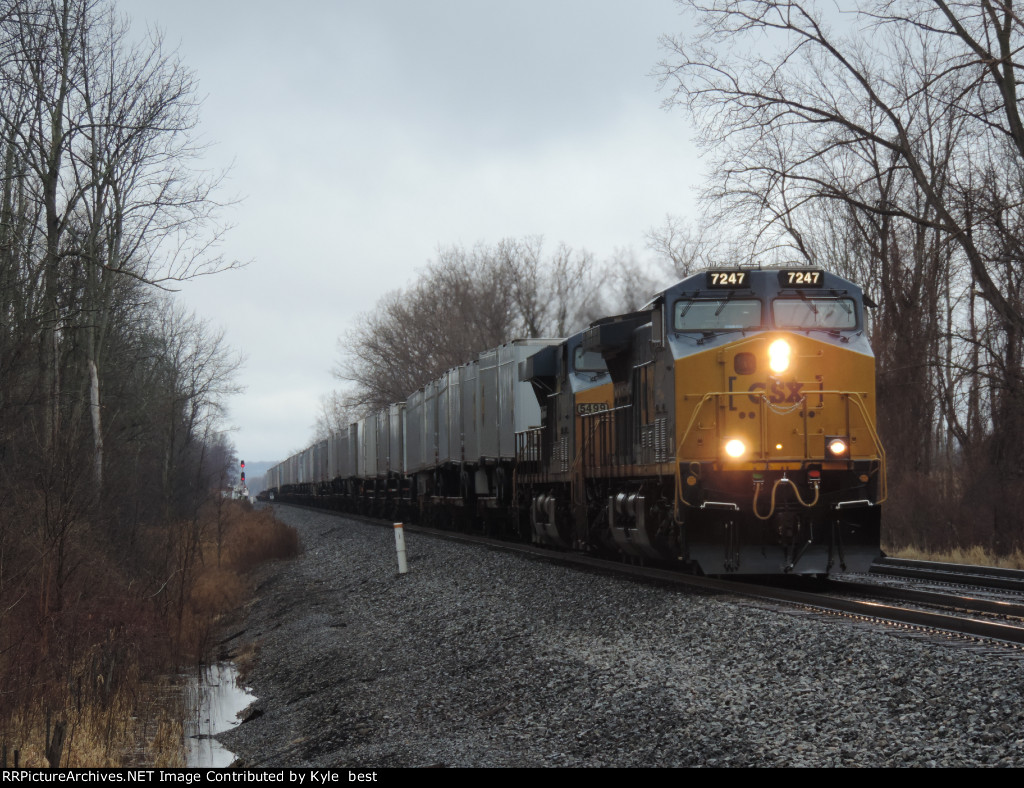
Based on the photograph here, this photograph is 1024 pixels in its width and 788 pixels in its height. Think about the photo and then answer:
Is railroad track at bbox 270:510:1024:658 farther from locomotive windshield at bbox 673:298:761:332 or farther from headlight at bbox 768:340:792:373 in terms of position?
locomotive windshield at bbox 673:298:761:332

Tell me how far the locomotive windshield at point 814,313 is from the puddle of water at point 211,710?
A: 6993 millimetres

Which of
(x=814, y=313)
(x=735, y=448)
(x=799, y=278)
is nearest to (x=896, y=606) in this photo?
(x=735, y=448)

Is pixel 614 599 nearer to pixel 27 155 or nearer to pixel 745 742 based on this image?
pixel 745 742

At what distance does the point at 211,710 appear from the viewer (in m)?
11.2

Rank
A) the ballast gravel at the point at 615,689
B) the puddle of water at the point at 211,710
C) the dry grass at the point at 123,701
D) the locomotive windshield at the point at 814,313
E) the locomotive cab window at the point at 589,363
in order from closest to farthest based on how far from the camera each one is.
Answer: the ballast gravel at the point at 615,689, the dry grass at the point at 123,701, the puddle of water at the point at 211,710, the locomotive windshield at the point at 814,313, the locomotive cab window at the point at 589,363

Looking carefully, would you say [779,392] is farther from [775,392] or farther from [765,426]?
[765,426]

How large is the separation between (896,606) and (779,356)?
2.83 meters

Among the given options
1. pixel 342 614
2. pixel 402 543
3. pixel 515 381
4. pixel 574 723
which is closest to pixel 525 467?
pixel 515 381

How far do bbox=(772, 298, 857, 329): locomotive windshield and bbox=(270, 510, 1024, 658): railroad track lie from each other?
2826 mm

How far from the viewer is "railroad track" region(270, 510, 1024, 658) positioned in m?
7.22

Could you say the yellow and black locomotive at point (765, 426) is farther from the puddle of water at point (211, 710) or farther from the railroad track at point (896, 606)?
the puddle of water at point (211, 710)

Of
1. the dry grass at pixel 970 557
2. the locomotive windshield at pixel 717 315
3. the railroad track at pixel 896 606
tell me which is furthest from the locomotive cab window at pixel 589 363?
the dry grass at pixel 970 557

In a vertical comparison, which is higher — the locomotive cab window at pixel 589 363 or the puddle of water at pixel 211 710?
the locomotive cab window at pixel 589 363

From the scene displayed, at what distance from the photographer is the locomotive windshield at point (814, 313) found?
11.0 m
